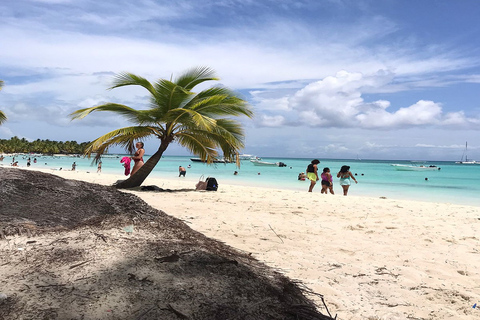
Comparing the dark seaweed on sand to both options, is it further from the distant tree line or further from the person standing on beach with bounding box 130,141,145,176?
the distant tree line

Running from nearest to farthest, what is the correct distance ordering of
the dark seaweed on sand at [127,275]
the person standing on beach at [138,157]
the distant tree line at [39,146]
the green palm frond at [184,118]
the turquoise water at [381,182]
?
1. the dark seaweed on sand at [127,275]
2. the green palm frond at [184,118]
3. the person standing on beach at [138,157]
4. the turquoise water at [381,182]
5. the distant tree line at [39,146]

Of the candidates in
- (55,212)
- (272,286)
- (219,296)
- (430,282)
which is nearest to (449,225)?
(430,282)

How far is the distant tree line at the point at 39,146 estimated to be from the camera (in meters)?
109

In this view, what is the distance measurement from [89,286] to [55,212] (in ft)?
4.41

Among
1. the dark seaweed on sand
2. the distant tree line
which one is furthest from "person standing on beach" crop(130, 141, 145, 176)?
the distant tree line

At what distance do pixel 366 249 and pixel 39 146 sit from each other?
133922 mm

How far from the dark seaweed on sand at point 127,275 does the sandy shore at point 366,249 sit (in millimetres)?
946

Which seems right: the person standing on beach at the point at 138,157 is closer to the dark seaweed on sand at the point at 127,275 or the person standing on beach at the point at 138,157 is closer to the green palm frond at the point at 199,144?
the green palm frond at the point at 199,144

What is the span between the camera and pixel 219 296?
1.95m

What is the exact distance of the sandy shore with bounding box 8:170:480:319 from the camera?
2.97 meters

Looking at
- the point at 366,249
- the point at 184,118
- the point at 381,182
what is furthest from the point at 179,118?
the point at 381,182

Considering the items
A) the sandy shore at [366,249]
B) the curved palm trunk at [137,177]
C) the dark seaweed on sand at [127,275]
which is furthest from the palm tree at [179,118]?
the dark seaweed on sand at [127,275]

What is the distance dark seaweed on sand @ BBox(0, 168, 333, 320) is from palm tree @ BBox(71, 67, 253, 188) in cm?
815

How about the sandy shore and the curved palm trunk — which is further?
the curved palm trunk
